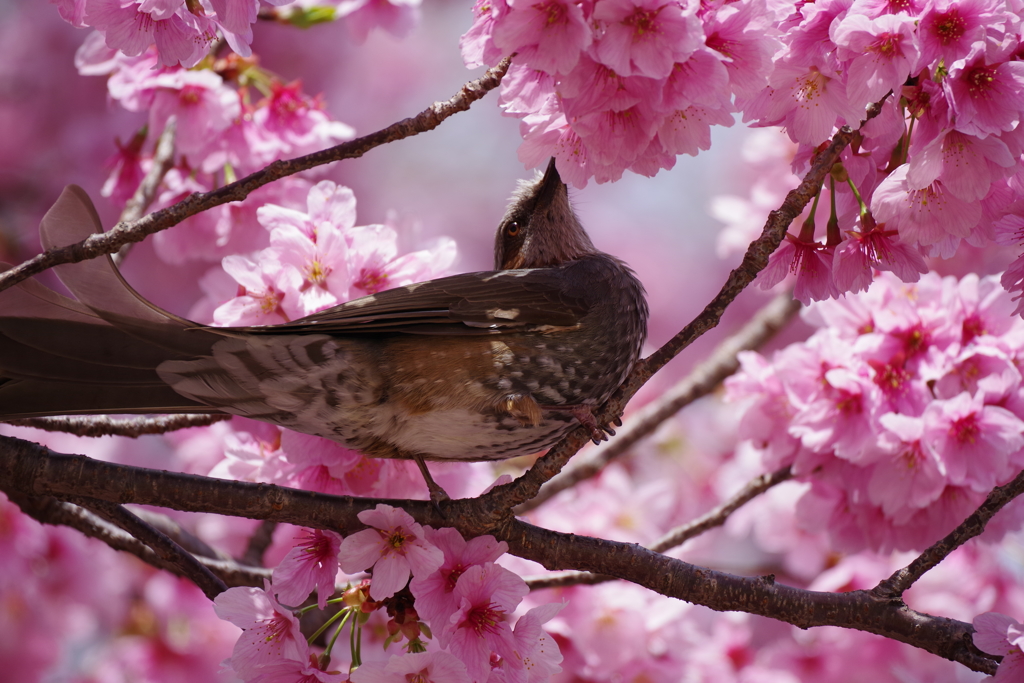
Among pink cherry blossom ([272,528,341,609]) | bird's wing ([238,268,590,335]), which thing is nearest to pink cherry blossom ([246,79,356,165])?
bird's wing ([238,268,590,335])

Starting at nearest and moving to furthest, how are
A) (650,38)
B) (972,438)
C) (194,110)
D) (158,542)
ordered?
1. (650,38)
2. (158,542)
3. (972,438)
4. (194,110)

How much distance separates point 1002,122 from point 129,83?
2.22 m

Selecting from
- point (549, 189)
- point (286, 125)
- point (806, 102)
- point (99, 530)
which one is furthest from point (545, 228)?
point (99, 530)

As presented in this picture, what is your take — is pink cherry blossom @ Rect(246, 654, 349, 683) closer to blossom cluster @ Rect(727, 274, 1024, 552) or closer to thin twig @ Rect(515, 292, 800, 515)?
thin twig @ Rect(515, 292, 800, 515)

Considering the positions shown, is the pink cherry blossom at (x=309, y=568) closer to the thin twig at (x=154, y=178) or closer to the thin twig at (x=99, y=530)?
the thin twig at (x=99, y=530)

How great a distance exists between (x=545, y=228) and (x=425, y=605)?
141 centimetres

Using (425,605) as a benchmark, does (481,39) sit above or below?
above

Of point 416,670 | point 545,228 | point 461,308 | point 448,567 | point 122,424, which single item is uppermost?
point 545,228

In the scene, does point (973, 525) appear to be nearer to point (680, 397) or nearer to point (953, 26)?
point (953, 26)

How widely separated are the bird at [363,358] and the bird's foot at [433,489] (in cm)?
2

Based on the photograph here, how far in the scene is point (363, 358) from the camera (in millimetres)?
2014

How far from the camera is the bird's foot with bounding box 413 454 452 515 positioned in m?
1.83

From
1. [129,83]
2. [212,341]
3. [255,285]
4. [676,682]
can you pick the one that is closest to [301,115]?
[129,83]

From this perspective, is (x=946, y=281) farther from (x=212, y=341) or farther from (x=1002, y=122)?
(x=212, y=341)
